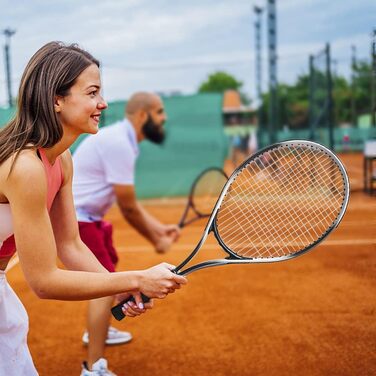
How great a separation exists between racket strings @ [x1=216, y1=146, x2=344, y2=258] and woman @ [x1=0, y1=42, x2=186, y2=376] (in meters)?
0.70

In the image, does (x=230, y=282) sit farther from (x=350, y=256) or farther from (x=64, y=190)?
(x=64, y=190)

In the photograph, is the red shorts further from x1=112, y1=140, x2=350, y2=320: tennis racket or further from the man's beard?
x1=112, y1=140, x2=350, y2=320: tennis racket

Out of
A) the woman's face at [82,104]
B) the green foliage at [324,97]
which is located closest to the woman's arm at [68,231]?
the woman's face at [82,104]

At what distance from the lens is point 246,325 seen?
11.2 feet

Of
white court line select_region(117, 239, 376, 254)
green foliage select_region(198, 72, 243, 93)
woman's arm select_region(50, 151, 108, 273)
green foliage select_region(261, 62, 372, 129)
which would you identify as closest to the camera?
woman's arm select_region(50, 151, 108, 273)

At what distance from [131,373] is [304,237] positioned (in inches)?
42.5

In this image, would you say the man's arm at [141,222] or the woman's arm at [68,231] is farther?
the man's arm at [141,222]

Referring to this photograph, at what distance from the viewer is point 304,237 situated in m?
2.47

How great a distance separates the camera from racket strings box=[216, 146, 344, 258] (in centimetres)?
235

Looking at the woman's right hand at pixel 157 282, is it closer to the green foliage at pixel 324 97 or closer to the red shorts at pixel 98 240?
the red shorts at pixel 98 240

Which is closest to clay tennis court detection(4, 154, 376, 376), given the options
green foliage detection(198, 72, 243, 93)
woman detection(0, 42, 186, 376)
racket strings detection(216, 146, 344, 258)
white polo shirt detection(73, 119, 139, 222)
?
racket strings detection(216, 146, 344, 258)

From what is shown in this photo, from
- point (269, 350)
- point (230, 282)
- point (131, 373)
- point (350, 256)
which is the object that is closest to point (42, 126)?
point (131, 373)

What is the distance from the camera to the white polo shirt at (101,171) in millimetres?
2861

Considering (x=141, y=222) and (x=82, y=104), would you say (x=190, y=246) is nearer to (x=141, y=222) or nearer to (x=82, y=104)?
(x=141, y=222)
